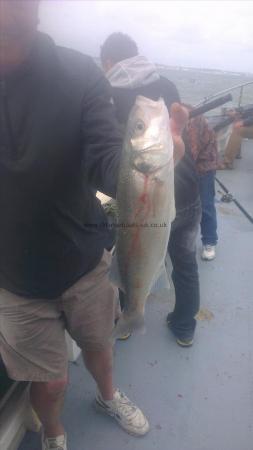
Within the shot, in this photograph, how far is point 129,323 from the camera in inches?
77.7

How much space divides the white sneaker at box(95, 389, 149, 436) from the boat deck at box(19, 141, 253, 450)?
0.05m

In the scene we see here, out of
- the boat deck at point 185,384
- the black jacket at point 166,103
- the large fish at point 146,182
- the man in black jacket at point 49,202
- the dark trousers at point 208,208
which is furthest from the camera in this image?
the dark trousers at point 208,208

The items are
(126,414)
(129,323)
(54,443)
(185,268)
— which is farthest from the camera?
(185,268)

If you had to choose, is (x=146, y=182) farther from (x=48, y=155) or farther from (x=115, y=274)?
(x=115, y=274)

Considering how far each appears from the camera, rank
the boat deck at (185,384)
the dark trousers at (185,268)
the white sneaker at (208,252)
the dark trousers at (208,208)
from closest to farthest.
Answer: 1. the boat deck at (185,384)
2. the dark trousers at (185,268)
3. the dark trousers at (208,208)
4. the white sneaker at (208,252)

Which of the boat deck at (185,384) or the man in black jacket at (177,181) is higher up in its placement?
the man in black jacket at (177,181)

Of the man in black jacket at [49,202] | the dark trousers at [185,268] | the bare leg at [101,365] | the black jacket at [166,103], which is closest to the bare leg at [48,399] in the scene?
the man in black jacket at [49,202]

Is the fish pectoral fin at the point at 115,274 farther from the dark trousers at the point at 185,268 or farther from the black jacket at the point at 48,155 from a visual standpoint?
the dark trousers at the point at 185,268

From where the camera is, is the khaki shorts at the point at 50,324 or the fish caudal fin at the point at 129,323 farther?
the fish caudal fin at the point at 129,323

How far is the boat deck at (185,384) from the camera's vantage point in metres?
2.40

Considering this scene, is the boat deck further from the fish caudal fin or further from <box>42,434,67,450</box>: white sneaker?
the fish caudal fin

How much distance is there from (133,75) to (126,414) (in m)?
2.19

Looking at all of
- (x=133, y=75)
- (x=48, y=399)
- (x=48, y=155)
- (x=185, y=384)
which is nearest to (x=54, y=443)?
(x=48, y=399)

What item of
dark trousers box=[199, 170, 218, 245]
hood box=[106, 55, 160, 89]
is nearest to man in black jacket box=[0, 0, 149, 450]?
hood box=[106, 55, 160, 89]
